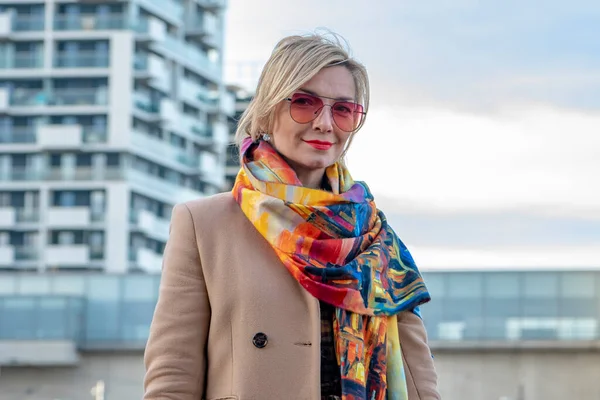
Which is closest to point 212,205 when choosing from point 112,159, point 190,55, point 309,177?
point 309,177

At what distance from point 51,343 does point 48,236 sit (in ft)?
88.0

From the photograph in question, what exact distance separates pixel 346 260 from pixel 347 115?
34cm

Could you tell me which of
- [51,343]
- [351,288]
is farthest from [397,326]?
[51,343]

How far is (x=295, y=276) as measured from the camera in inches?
142

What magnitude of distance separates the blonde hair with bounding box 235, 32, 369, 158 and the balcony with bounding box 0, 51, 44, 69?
7639cm

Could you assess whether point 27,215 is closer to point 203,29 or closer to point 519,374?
point 203,29

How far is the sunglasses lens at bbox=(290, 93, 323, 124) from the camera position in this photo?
145 inches

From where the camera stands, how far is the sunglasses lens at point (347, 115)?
3.71 m

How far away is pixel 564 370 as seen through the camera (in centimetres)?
4847

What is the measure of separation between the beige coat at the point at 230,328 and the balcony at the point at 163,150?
2983 inches

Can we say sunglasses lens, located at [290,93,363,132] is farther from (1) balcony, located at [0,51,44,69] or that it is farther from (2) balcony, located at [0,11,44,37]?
(1) balcony, located at [0,51,44,69]

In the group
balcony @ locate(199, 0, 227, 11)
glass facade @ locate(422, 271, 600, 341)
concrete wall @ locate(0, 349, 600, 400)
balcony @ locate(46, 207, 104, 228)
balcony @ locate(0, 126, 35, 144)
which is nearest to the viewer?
glass facade @ locate(422, 271, 600, 341)

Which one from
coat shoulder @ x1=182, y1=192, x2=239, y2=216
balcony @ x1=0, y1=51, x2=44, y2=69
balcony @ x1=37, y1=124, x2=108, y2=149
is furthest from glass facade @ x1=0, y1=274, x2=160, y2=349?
coat shoulder @ x1=182, y1=192, x2=239, y2=216

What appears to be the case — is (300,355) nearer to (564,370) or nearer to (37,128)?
(564,370)
